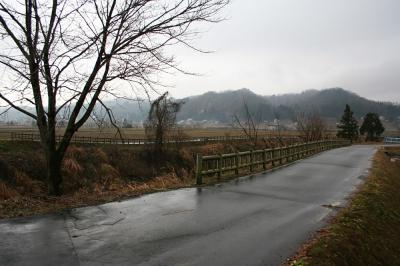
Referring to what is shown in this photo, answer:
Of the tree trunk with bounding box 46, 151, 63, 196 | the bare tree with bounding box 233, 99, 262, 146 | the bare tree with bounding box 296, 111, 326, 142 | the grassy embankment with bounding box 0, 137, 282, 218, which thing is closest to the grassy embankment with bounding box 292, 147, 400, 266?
the tree trunk with bounding box 46, 151, 63, 196

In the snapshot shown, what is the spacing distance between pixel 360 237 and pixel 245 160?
10.5 metres

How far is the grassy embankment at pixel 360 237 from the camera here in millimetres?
7424

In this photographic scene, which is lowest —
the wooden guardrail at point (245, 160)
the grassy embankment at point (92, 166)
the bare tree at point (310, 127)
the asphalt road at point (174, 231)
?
the grassy embankment at point (92, 166)

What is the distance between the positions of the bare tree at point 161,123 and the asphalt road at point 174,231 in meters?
36.0

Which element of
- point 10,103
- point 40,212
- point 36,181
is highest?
point 10,103

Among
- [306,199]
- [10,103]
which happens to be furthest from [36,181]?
[306,199]

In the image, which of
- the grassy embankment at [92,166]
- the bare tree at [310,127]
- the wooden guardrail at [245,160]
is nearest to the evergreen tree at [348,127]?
the bare tree at [310,127]

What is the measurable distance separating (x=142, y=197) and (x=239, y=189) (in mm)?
3760

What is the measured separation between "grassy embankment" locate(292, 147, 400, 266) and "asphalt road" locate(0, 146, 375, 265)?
1.16ft

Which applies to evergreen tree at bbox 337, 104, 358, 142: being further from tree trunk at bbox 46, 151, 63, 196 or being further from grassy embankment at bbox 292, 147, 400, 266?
tree trunk at bbox 46, 151, 63, 196

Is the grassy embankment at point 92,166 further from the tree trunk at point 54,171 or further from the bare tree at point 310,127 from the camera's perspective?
the bare tree at point 310,127

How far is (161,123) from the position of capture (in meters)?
49.5

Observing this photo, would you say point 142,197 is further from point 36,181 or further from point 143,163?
point 143,163

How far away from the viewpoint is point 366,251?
8664 millimetres
